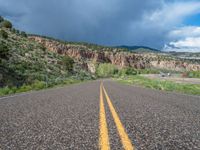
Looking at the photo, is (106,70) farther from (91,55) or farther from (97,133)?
(97,133)

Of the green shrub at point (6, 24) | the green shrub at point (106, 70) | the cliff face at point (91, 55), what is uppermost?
the green shrub at point (6, 24)

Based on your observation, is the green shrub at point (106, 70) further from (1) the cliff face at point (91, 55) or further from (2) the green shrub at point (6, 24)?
(2) the green shrub at point (6, 24)

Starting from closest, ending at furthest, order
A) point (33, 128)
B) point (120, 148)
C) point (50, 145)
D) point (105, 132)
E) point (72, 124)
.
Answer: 1. point (120, 148)
2. point (50, 145)
3. point (105, 132)
4. point (33, 128)
5. point (72, 124)

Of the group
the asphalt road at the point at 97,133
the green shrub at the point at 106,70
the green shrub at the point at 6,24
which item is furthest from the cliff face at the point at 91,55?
the asphalt road at the point at 97,133

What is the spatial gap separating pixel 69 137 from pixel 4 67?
2936 centimetres

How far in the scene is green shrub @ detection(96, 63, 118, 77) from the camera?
158375mm

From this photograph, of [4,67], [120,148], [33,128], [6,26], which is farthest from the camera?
[6,26]

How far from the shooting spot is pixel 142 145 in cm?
399

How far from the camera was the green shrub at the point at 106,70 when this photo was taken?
15838cm

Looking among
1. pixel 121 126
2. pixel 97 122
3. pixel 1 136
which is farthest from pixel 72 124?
pixel 1 136

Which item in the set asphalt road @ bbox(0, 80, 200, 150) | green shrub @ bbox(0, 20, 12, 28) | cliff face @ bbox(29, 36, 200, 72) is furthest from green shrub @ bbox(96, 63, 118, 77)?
asphalt road @ bbox(0, 80, 200, 150)

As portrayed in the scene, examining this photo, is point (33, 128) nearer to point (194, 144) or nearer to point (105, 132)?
point (105, 132)

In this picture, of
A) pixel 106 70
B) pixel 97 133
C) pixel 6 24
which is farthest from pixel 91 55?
pixel 97 133

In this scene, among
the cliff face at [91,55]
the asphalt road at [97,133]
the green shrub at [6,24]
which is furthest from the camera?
the cliff face at [91,55]
